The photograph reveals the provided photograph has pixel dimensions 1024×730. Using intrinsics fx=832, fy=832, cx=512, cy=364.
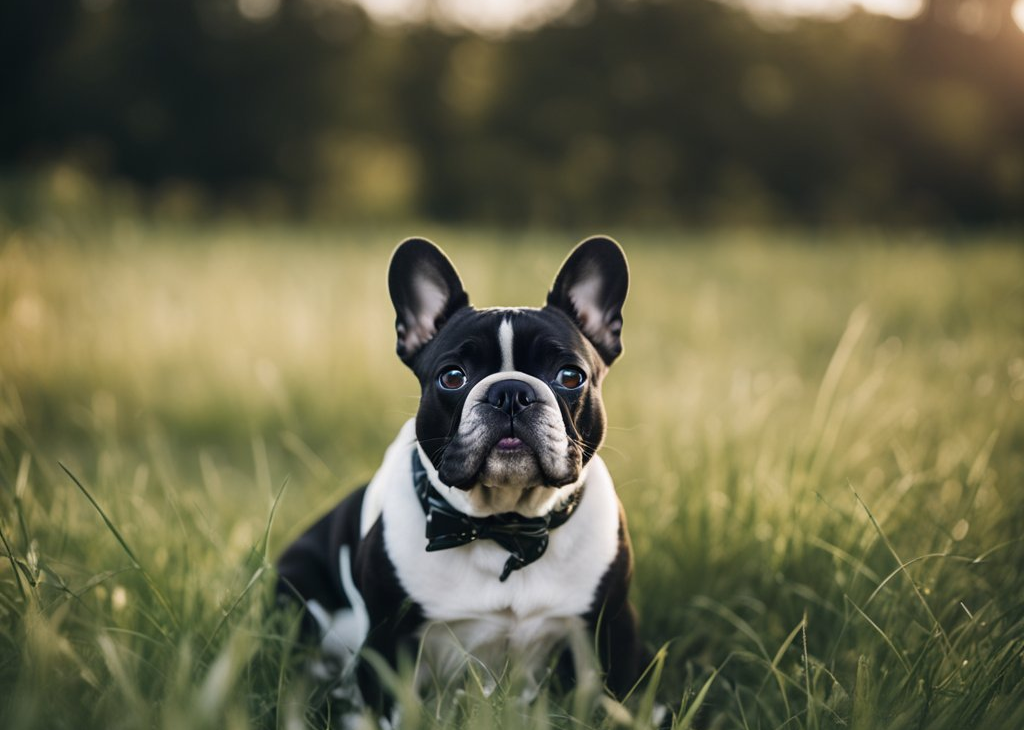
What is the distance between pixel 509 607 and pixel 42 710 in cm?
104

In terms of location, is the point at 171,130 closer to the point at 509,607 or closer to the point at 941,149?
the point at 941,149

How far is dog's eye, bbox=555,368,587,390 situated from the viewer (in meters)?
2.14

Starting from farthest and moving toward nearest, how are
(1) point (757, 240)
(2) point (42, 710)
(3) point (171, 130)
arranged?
(3) point (171, 130)
(1) point (757, 240)
(2) point (42, 710)

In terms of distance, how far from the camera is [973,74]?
14.8 meters

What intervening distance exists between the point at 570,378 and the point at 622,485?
103 centimetres

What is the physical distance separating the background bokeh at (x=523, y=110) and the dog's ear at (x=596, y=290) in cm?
1284

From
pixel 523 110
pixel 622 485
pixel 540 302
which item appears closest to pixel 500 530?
pixel 622 485

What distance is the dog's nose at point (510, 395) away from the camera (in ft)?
6.54

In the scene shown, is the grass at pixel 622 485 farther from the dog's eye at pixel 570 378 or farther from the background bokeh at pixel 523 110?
the background bokeh at pixel 523 110

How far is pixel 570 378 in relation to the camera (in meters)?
2.16

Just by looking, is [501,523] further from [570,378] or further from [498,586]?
[570,378]

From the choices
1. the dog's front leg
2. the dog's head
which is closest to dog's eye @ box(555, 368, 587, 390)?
the dog's head

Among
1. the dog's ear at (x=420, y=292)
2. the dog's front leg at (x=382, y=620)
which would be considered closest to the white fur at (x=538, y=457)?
the dog's front leg at (x=382, y=620)

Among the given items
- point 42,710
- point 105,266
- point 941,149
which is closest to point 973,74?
→ point 941,149
